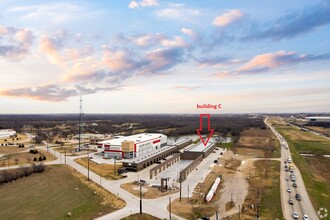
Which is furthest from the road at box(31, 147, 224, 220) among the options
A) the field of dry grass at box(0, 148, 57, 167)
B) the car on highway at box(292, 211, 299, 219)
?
the car on highway at box(292, 211, 299, 219)

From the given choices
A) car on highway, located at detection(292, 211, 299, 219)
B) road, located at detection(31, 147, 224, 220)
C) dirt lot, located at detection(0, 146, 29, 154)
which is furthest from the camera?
dirt lot, located at detection(0, 146, 29, 154)

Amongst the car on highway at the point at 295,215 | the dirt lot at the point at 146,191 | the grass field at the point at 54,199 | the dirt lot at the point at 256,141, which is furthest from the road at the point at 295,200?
the dirt lot at the point at 256,141

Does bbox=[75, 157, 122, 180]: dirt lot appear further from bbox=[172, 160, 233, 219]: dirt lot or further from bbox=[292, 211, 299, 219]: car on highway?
bbox=[292, 211, 299, 219]: car on highway

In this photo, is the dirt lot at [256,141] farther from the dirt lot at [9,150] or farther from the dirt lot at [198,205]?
the dirt lot at [9,150]

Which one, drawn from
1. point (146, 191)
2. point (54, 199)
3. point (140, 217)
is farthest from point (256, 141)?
point (54, 199)

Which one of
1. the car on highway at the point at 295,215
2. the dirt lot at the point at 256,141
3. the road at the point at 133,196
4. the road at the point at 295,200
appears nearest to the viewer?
the car on highway at the point at 295,215

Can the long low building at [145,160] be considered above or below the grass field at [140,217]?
above
